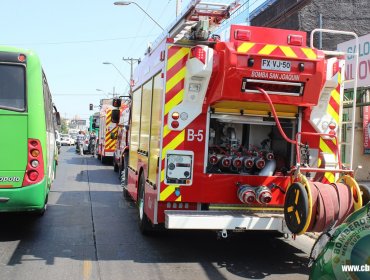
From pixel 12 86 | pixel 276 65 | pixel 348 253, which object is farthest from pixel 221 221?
pixel 12 86

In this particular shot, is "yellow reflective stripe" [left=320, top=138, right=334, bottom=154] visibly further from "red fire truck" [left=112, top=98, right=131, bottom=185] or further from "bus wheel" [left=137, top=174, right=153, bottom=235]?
"red fire truck" [left=112, top=98, right=131, bottom=185]

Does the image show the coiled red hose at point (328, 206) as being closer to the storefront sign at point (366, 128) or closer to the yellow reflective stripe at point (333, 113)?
the yellow reflective stripe at point (333, 113)

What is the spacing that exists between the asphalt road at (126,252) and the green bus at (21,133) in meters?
0.79

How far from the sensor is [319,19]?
2009cm

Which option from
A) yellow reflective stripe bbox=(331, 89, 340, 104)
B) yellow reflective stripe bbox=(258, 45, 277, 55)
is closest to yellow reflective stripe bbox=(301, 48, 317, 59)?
yellow reflective stripe bbox=(258, 45, 277, 55)

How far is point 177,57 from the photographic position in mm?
6445

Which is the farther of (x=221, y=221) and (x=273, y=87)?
(x=273, y=87)

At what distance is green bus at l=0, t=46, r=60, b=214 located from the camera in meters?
6.72

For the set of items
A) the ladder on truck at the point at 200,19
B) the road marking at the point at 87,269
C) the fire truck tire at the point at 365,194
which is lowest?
the road marking at the point at 87,269

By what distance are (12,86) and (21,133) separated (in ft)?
2.42

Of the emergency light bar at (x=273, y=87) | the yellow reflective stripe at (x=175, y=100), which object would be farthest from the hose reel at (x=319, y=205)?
the yellow reflective stripe at (x=175, y=100)

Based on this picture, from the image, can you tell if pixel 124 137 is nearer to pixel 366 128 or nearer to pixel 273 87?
pixel 366 128

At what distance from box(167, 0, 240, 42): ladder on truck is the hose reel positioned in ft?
7.46

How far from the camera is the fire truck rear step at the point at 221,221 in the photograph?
19.5 feet
